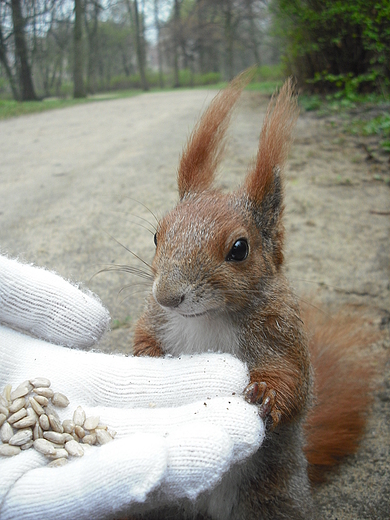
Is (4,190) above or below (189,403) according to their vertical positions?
above

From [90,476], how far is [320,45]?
8.51 m

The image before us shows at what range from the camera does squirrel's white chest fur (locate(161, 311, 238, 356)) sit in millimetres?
1507

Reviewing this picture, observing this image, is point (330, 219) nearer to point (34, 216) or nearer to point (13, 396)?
point (34, 216)

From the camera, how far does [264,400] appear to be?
133cm

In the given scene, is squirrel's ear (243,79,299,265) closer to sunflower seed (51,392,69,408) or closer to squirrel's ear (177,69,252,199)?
squirrel's ear (177,69,252,199)

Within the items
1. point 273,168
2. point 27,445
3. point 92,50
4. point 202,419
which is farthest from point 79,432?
point 92,50

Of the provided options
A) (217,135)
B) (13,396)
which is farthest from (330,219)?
(13,396)

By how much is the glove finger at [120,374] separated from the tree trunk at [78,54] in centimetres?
421

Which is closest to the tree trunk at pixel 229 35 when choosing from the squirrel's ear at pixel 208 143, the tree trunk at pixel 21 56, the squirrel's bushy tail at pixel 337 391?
the tree trunk at pixel 21 56

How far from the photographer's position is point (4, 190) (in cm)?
374

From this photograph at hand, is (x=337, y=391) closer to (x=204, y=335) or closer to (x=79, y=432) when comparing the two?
(x=204, y=335)

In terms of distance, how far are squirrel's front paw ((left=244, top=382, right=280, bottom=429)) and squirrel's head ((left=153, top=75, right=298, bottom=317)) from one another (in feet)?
0.87

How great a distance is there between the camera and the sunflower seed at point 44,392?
1.29 metres

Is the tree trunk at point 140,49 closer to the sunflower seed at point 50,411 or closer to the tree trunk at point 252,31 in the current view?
the tree trunk at point 252,31
